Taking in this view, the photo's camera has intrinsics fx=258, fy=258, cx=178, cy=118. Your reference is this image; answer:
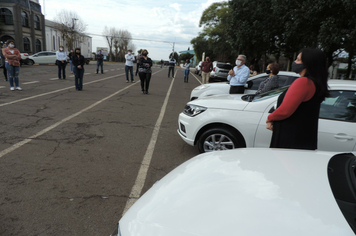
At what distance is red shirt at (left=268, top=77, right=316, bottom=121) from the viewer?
7.77ft

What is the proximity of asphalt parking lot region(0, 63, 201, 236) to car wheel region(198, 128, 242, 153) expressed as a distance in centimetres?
40

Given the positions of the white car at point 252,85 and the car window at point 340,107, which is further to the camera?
the white car at point 252,85

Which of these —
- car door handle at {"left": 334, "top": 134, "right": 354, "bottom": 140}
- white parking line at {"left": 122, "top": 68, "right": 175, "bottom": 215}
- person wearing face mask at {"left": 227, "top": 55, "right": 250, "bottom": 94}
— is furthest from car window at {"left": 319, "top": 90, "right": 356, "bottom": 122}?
person wearing face mask at {"left": 227, "top": 55, "right": 250, "bottom": 94}

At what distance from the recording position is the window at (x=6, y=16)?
3416cm

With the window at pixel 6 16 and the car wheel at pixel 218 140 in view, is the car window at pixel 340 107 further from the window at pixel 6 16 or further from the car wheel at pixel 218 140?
the window at pixel 6 16

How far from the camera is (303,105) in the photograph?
97.2 inches

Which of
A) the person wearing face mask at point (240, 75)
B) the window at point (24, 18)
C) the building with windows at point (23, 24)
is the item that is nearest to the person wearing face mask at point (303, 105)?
the person wearing face mask at point (240, 75)

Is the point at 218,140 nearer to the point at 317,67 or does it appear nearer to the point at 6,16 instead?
the point at 317,67

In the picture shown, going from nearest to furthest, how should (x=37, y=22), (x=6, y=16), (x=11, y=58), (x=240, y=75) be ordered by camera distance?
(x=240, y=75) → (x=11, y=58) → (x=6, y=16) → (x=37, y=22)

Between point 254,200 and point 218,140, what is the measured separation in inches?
104

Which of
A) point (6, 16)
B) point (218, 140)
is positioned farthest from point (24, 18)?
point (218, 140)

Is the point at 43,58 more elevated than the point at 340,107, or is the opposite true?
the point at 43,58

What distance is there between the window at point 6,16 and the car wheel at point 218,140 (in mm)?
40168

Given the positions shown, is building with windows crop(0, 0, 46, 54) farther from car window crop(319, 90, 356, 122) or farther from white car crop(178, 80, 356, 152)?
car window crop(319, 90, 356, 122)
